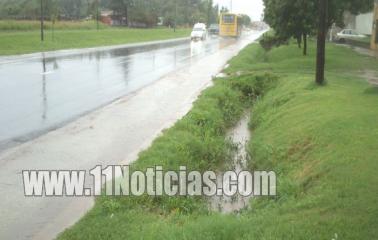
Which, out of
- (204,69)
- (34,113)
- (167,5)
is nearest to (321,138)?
(34,113)

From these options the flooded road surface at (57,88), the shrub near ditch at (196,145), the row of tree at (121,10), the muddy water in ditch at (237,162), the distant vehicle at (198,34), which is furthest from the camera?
the row of tree at (121,10)

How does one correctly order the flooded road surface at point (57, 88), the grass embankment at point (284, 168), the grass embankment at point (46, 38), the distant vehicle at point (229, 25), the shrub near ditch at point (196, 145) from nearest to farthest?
the grass embankment at point (284, 168) → the shrub near ditch at point (196, 145) → the flooded road surface at point (57, 88) → the grass embankment at point (46, 38) → the distant vehicle at point (229, 25)

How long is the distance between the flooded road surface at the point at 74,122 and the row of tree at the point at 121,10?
37.0 meters

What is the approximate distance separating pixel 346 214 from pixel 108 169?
412 centimetres

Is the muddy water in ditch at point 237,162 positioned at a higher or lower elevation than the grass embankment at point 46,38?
lower

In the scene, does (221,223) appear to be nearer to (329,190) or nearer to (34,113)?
(329,190)

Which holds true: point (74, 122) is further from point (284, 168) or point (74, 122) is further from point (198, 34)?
point (198, 34)

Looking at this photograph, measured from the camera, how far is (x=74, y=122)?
1229cm

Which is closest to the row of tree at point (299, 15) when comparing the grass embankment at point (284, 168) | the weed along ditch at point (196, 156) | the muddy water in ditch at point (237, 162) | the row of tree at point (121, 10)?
the weed along ditch at point (196, 156)

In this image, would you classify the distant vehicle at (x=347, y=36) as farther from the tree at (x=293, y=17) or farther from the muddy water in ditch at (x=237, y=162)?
the muddy water in ditch at (x=237, y=162)

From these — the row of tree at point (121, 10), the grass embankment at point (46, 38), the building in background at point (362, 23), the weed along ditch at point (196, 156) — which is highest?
the row of tree at point (121, 10)

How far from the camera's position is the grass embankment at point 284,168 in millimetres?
5621

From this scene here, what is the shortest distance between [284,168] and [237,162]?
1742 millimetres

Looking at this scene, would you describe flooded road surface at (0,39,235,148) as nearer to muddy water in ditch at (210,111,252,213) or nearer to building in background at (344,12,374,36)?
muddy water in ditch at (210,111,252,213)
